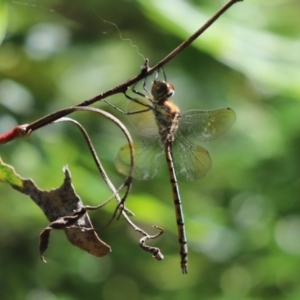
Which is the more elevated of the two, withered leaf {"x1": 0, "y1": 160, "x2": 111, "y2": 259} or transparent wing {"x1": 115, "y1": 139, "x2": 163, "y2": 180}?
withered leaf {"x1": 0, "y1": 160, "x2": 111, "y2": 259}

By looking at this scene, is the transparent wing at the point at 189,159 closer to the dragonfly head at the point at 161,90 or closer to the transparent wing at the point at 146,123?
the transparent wing at the point at 146,123

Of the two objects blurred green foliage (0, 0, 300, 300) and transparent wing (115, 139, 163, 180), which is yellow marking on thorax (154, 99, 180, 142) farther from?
blurred green foliage (0, 0, 300, 300)

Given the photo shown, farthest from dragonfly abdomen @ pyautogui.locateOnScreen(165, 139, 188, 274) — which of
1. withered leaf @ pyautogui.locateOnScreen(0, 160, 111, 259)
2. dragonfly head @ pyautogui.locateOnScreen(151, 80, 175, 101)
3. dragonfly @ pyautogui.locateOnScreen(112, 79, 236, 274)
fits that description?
withered leaf @ pyautogui.locateOnScreen(0, 160, 111, 259)

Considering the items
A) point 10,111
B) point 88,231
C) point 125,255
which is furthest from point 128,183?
point 125,255

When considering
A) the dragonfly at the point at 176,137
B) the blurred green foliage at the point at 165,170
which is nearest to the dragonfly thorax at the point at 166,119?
the dragonfly at the point at 176,137

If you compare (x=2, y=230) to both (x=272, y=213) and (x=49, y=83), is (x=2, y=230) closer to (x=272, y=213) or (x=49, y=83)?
(x=49, y=83)

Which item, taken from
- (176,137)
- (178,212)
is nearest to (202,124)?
(176,137)
